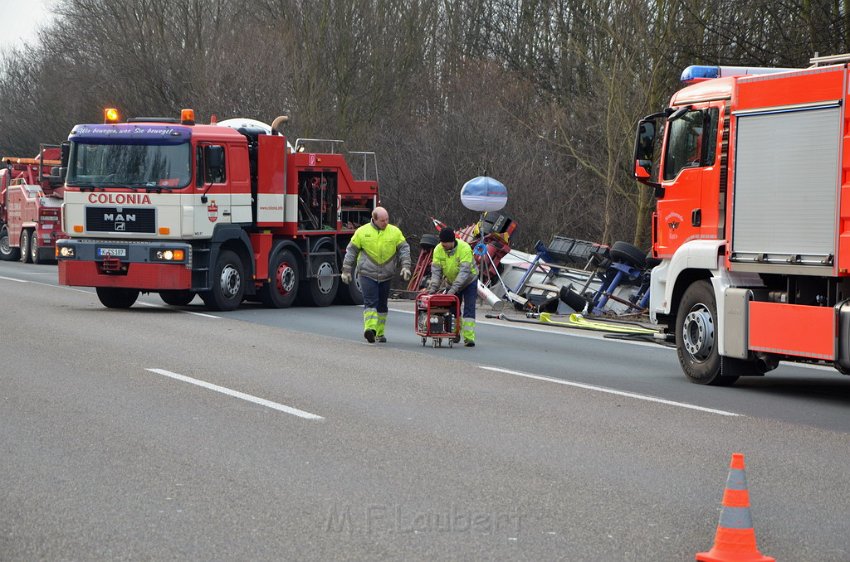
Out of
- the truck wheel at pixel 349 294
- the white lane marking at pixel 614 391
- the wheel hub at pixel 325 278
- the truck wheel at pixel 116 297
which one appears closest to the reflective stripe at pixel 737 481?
the white lane marking at pixel 614 391

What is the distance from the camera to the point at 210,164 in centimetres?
2053

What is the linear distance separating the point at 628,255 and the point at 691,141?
26.3 feet

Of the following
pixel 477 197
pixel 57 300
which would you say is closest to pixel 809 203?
pixel 477 197

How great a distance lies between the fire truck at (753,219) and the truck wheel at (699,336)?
0.01 meters

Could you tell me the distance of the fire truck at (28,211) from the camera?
38375mm

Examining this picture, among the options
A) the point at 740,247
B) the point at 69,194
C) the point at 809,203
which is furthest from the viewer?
the point at 69,194

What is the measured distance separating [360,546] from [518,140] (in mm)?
27702

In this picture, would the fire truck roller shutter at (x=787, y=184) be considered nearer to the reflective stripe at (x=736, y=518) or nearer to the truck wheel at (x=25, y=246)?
the reflective stripe at (x=736, y=518)

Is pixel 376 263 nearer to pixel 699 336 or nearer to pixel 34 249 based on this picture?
pixel 699 336

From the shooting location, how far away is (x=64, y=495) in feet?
23.5

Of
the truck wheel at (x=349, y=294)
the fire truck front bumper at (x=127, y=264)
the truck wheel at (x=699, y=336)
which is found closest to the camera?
the truck wheel at (x=699, y=336)

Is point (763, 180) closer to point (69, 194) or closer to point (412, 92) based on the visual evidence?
point (69, 194)

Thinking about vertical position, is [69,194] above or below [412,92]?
below

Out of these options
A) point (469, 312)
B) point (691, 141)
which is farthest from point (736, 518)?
point (469, 312)
